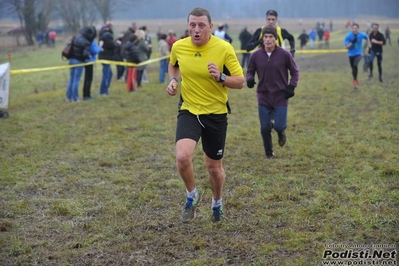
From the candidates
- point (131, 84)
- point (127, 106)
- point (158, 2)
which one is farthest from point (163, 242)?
point (158, 2)

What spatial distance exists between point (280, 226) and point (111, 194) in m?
2.34

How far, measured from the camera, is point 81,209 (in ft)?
21.2

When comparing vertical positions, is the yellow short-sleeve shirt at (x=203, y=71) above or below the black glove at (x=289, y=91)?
above

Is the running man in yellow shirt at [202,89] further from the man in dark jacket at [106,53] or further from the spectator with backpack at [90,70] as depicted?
the man in dark jacket at [106,53]

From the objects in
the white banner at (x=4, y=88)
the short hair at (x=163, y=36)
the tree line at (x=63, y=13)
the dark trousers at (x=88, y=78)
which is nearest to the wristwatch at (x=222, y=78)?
the white banner at (x=4, y=88)

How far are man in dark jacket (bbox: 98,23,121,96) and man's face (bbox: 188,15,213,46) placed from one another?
36.8 ft

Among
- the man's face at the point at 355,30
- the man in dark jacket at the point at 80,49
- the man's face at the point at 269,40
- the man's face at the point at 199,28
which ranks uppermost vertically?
the man's face at the point at 199,28

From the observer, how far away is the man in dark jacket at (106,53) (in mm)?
16422

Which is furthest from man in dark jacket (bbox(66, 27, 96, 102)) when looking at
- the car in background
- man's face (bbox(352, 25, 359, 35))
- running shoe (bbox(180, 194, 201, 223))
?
the car in background

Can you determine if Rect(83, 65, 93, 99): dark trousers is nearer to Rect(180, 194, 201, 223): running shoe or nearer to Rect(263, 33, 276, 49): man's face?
Rect(263, 33, 276, 49): man's face

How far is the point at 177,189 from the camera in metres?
7.26

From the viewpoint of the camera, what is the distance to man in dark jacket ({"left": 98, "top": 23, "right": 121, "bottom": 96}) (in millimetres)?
16422

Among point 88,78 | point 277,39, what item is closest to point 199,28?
point 277,39

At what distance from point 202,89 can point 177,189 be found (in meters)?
2.06
